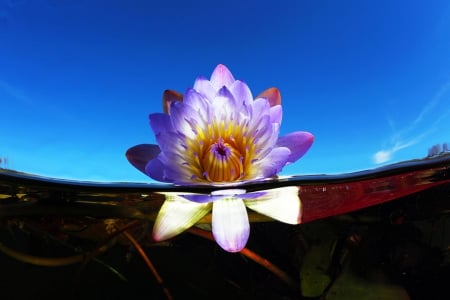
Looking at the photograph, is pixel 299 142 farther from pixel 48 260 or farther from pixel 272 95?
pixel 48 260

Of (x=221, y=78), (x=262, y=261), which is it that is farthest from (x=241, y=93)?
(x=262, y=261)

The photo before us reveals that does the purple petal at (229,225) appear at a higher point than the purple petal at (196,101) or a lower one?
lower

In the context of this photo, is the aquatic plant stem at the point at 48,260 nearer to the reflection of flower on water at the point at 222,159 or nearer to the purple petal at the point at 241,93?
the reflection of flower on water at the point at 222,159

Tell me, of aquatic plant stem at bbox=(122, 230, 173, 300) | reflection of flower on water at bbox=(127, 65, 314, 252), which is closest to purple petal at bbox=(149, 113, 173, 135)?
reflection of flower on water at bbox=(127, 65, 314, 252)

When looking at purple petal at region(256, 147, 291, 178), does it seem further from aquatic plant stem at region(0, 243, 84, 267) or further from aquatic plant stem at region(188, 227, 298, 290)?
aquatic plant stem at region(0, 243, 84, 267)

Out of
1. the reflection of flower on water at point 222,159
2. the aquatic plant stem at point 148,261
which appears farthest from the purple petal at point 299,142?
the aquatic plant stem at point 148,261

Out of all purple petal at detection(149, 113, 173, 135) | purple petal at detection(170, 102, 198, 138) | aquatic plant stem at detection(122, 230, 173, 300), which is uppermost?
purple petal at detection(170, 102, 198, 138)
